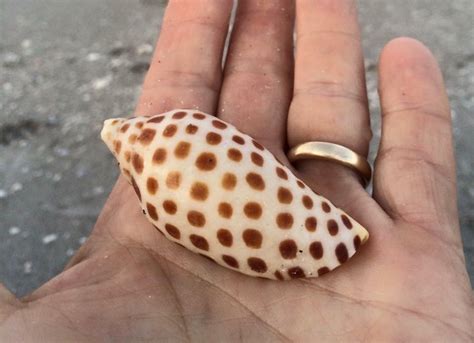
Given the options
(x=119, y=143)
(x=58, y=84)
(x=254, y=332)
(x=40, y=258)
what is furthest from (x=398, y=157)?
(x=58, y=84)

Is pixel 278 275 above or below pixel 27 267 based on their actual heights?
above

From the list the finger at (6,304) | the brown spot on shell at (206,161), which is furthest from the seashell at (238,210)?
the finger at (6,304)

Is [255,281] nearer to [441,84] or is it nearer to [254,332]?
[254,332]

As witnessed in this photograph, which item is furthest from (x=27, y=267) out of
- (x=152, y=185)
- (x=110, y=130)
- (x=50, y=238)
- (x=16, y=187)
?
(x=152, y=185)

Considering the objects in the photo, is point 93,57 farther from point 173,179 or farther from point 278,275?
point 278,275

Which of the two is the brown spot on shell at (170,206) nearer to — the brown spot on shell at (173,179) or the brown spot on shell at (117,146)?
the brown spot on shell at (173,179)

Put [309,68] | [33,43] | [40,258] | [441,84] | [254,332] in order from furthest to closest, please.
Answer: [33,43], [40,258], [309,68], [441,84], [254,332]

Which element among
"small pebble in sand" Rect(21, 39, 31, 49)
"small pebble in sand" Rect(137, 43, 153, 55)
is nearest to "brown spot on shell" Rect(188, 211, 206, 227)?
"small pebble in sand" Rect(137, 43, 153, 55)
